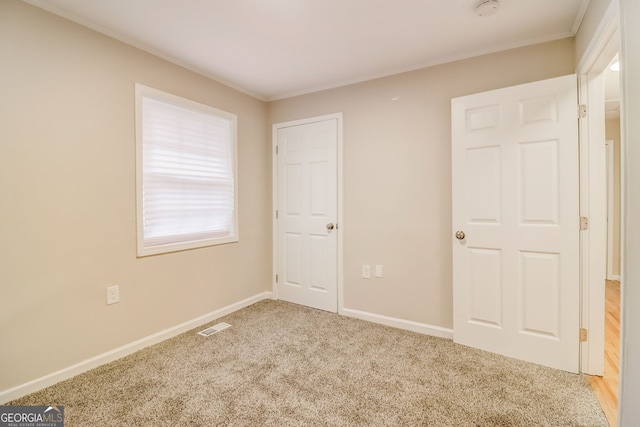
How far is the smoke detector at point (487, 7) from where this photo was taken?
1845 millimetres

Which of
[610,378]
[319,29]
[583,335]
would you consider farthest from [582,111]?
[319,29]

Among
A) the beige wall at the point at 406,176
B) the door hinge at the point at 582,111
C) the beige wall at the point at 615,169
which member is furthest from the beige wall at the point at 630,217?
the beige wall at the point at 615,169

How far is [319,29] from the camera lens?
215cm

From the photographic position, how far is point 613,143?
4355mm

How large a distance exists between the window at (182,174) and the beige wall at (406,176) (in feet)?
3.93

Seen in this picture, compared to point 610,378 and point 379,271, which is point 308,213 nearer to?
point 379,271

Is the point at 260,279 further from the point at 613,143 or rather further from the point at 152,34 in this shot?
the point at 613,143

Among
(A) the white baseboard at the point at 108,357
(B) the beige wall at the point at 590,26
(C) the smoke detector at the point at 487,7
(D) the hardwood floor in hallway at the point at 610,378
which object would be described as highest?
(C) the smoke detector at the point at 487,7

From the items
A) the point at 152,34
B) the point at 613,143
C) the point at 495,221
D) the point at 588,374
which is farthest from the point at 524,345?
the point at 613,143

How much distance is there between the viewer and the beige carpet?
1.63 metres

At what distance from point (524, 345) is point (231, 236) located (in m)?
2.75
